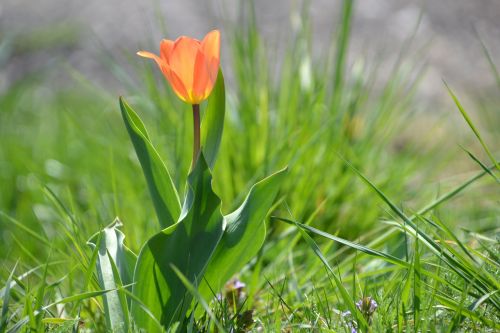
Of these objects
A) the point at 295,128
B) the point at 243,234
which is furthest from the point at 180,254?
the point at 295,128

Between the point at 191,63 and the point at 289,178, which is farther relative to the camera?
the point at 289,178

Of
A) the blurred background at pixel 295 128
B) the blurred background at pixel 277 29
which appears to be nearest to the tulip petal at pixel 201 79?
the blurred background at pixel 295 128

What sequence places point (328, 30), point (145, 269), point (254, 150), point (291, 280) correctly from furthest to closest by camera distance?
point (328, 30), point (254, 150), point (291, 280), point (145, 269)

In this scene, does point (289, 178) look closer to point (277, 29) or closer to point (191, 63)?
point (191, 63)

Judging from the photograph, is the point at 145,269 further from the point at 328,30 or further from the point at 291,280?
the point at 328,30

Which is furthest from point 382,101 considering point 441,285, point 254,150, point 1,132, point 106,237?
point 1,132

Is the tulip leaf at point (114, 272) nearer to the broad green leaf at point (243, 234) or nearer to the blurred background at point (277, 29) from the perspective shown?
the broad green leaf at point (243, 234)
